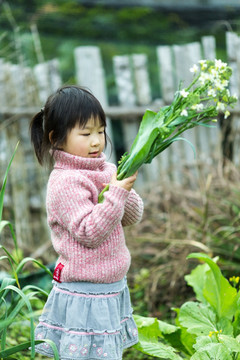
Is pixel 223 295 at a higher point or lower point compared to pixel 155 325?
higher

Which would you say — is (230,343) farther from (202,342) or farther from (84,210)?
(84,210)

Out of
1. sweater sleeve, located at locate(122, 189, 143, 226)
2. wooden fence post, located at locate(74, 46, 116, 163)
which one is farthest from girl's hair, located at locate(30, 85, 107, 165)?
wooden fence post, located at locate(74, 46, 116, 163)

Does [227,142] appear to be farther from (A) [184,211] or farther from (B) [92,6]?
(B) [92,6]

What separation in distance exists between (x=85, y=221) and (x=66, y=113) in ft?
1.44

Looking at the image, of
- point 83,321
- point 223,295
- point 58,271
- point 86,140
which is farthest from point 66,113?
point 223,295

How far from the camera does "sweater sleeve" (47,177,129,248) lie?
2086 mm

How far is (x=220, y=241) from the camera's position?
12.1 feet

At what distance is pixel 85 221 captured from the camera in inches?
82.7

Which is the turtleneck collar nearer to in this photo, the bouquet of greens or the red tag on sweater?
the bouquet of greens

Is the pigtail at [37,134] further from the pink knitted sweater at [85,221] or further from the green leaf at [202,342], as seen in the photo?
the green leaf at [202,342]

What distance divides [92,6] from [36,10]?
3.11ft

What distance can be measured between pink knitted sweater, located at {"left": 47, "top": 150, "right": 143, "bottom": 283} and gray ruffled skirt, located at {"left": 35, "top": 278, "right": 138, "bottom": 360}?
5 centimetres

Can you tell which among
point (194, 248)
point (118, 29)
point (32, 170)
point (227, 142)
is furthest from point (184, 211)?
point (118, 29)

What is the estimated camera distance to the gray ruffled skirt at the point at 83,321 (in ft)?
7.18
